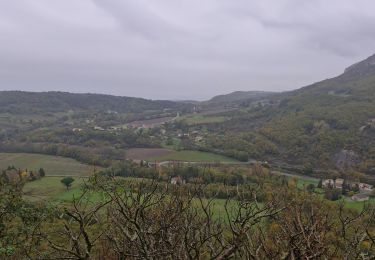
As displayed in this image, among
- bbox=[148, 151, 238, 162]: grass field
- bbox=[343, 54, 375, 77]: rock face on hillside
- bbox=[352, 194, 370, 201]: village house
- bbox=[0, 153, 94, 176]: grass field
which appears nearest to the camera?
bbox=[352, 194, 370, 201]: village house

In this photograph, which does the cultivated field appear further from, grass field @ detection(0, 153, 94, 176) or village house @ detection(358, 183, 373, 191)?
village house @ detection(358, 183, 373, 191)

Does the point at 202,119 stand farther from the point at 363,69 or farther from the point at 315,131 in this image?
the point at 363,69

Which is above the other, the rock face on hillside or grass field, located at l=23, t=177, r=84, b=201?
the rock face on hillside

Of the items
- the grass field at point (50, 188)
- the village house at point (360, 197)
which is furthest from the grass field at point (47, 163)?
the village house at point (360, 197)

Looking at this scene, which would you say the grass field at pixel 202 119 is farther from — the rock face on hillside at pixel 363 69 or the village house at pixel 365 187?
the rock face on hillside at pixel 363 69

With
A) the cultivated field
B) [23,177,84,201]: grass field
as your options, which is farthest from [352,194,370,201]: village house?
the cultivated field

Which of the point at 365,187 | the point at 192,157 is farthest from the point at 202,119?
the point at 365,187

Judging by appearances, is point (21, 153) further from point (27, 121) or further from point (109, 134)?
point (27, 121)
